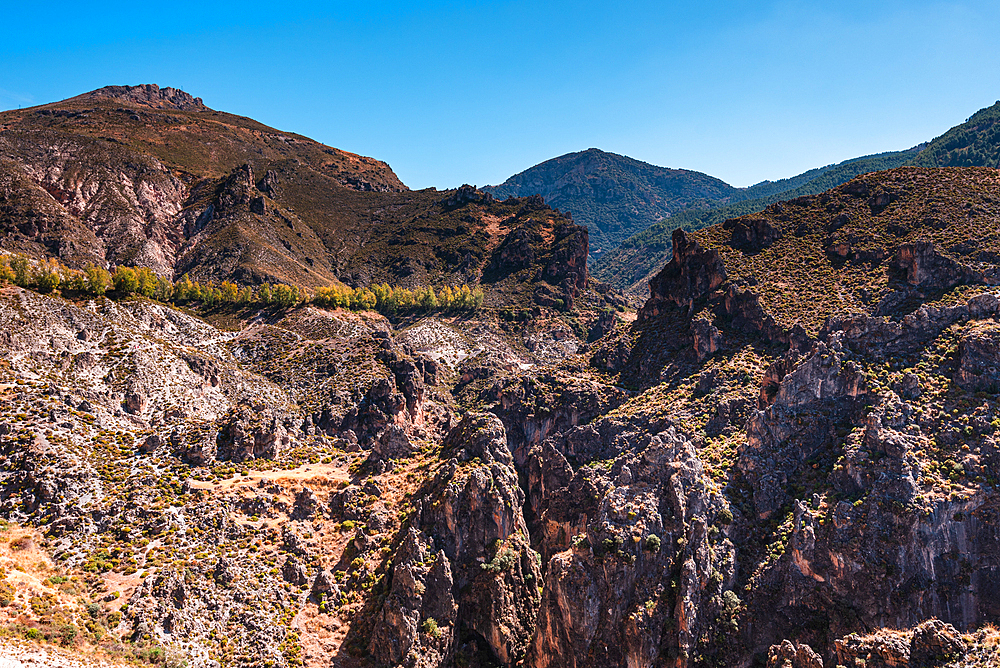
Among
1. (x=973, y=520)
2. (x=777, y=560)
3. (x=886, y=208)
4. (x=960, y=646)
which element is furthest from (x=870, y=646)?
(x=886, y=208)

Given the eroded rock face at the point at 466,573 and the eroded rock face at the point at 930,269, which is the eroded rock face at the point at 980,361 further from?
the eroded rock face at the point at 466,573

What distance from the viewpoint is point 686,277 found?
95.1m

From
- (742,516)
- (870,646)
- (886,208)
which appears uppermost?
(886,208)

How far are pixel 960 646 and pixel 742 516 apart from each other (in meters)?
19.1

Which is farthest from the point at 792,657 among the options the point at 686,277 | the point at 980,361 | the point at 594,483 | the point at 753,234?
the point at 753,234

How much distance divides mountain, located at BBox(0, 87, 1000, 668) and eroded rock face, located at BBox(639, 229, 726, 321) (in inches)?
20.7

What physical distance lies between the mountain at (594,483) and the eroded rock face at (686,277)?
20.7 inches

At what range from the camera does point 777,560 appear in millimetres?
50375

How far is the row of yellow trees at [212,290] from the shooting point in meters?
97.6

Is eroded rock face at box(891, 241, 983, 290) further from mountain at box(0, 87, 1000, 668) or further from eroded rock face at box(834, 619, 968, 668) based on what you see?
eroded rock face at box(834, 619, 968, 668)

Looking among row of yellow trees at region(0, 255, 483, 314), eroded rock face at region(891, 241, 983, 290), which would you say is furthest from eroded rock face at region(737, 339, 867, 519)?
row of yellow trees at region(0, 255, 483, 314)

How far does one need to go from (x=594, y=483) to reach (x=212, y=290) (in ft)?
371

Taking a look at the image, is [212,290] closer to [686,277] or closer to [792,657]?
[686,277]

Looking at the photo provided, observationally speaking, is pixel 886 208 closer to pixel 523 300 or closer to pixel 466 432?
pixel 466 432
